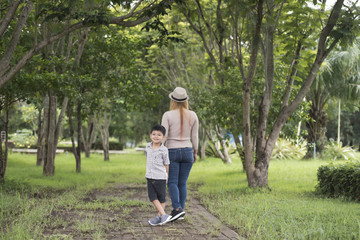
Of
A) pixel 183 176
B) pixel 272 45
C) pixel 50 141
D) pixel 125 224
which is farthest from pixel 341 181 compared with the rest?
pixel 50 141

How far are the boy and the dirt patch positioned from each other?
0.16m

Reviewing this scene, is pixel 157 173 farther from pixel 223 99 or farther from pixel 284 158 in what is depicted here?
pixel 284 158

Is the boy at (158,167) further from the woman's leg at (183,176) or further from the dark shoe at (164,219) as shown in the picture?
the woman's leg at (183,176)

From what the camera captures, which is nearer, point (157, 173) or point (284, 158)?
point (157, 173)

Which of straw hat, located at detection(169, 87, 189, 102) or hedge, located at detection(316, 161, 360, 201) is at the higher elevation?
straw hat, located at detection(169, 87, 189, 102)

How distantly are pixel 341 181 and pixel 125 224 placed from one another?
182 inches

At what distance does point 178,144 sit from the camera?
19.3ft

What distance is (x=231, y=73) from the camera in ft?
34.9

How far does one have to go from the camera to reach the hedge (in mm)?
7520

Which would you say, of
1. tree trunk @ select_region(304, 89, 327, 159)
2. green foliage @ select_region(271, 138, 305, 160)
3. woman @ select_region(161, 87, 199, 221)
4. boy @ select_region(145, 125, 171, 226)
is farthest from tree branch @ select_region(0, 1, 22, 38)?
green foliage @ select_region(271, 138, 305, 160)

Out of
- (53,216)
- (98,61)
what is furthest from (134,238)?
(98,61)

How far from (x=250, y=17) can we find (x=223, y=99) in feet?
10.7

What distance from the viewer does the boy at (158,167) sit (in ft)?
18.1

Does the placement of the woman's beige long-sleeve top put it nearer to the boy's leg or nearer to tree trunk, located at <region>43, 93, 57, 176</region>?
the boy's leg
